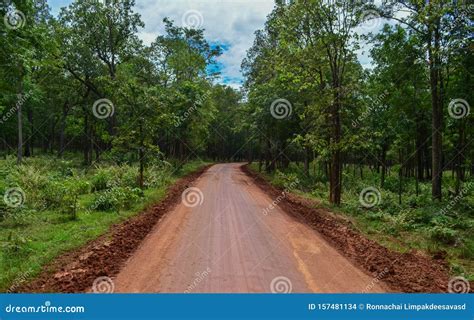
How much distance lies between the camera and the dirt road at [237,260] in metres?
5.89

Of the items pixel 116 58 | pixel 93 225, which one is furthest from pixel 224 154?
pixel 93 225

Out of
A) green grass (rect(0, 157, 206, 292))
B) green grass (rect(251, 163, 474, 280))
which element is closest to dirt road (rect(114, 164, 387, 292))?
green grass (rect(0, 157, 206, 292))

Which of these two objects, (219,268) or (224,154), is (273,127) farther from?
(224,154)

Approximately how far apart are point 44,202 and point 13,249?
5.04 meters

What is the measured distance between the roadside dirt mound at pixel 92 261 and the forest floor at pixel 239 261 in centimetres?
2

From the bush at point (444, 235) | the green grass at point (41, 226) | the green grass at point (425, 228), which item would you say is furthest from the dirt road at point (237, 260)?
the bush at point (444, 235)

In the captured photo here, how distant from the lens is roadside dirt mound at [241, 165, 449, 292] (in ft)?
20.5

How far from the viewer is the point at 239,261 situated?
7.06m

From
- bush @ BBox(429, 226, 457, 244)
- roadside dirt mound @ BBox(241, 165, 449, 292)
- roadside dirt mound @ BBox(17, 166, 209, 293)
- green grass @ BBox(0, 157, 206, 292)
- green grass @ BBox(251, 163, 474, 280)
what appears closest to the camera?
roadside dirt mound @ BBox(17, 166, 209, 293)

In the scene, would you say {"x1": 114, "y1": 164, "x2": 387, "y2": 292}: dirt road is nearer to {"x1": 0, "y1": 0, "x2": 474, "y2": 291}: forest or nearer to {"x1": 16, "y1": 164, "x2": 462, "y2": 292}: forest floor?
{"x1": 16, "y1": 164, "x2": 462, "y2": 292}: forest floor

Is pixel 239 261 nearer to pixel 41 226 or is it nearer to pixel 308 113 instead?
pixel 41 226

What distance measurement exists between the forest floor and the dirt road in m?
0.02

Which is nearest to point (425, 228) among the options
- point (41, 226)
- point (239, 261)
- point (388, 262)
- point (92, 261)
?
point (388, 262)

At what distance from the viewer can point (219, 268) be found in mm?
6621
